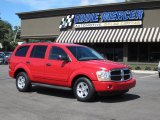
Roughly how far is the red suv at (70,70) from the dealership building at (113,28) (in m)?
19.8

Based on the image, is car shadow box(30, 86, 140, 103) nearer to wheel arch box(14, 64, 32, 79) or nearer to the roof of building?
wheel arch box(14, 64, 32, 79)

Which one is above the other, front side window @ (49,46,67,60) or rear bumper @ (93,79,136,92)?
front side window @ (49,46,67,60)

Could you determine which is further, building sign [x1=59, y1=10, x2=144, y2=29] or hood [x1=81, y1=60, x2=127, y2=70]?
building sign [x1=59, y1=10, x2=144, y2=29]

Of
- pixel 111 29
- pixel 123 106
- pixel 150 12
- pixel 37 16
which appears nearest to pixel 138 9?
pixel 150 12

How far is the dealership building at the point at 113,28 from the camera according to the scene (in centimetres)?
3347

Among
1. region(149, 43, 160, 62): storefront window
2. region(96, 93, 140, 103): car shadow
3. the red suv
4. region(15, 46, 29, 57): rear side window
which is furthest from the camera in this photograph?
region(149, 43, 160, 62): storefront window

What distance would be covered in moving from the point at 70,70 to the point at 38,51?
1.98 m

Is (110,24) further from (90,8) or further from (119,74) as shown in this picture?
(119,74)

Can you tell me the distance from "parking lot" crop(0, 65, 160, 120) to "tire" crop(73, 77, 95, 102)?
22 cm

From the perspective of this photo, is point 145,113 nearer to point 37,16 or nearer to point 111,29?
point 111,29

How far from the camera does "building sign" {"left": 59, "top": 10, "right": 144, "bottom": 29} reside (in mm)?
34281

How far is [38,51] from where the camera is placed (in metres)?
13.4

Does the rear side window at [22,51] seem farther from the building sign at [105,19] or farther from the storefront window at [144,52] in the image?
the building sign at [105,19]

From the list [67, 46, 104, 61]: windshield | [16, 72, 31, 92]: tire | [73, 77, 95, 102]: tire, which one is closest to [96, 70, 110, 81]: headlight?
[73, 77, 95, 102]: tire
